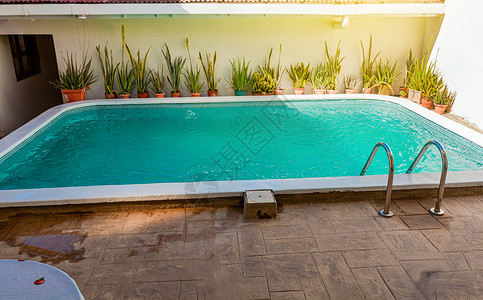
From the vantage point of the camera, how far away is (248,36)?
9.44 m

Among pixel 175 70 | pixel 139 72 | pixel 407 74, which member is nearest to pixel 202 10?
pixel 175 70

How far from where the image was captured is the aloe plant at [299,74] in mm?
9461

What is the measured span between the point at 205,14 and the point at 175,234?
6140 millimetres

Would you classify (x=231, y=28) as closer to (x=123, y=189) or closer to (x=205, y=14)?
(x=205, y=14)

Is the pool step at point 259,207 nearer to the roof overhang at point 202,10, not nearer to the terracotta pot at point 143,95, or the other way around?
the roof overhang at point 202,10

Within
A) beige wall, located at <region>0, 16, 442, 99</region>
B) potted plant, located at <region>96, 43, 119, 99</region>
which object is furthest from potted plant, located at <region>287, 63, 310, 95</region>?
potted plant, located at <region>96, 43, 119, 99</region>

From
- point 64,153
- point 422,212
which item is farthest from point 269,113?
point 422,212

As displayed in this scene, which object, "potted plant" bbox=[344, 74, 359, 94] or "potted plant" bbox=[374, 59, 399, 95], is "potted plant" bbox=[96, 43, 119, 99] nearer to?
"potted plant" bbox=[344, 74, 359, 94]

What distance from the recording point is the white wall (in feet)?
24.0

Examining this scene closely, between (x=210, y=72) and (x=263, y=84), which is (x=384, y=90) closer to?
(x=263, y=84)

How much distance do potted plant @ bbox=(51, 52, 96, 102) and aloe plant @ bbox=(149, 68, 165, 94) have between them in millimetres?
1420

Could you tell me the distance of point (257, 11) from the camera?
8.20 meters

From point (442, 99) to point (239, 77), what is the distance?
183 inches

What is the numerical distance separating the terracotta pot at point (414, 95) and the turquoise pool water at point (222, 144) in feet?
1.83
